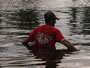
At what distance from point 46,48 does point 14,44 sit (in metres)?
2.81

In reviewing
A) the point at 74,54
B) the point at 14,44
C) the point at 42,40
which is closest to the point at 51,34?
the point at 42,40

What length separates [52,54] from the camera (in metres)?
10.9

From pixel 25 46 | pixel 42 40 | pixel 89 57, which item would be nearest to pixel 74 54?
pixel 89 57

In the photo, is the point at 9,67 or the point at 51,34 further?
the point at 51,34

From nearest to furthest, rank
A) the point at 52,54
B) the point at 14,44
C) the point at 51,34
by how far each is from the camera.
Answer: the point at 51,34
the point at 52,54
the point at 14,44

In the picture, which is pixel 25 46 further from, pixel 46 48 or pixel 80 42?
pixel 80 42

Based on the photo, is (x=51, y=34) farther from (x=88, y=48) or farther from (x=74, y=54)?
(x=88, y=48)

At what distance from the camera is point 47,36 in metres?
10.2

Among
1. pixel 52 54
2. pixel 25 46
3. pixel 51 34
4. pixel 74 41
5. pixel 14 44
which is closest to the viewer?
pixel 51 34

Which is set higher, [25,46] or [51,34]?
[51,34]

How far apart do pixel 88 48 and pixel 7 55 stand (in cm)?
343

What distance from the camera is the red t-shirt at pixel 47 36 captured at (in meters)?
10.1

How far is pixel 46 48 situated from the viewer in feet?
34.3

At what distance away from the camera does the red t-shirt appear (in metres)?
10.1
